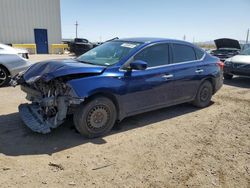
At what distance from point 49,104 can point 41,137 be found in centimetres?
62

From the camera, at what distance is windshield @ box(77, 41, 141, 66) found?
486 centimetres

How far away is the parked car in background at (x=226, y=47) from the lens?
13005mm

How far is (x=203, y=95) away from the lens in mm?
6453

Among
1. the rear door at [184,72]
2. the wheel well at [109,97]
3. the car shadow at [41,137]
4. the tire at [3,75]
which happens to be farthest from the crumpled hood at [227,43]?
the wheel well at [109,97]

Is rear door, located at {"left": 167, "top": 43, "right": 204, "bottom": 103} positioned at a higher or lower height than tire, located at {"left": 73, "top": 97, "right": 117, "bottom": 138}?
higher

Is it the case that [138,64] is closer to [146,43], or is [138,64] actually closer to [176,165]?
[146,43]

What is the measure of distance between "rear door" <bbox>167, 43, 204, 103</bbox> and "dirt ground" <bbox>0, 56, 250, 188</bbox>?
549 mm

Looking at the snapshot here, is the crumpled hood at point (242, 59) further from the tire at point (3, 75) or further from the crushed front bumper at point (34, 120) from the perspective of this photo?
the tire at point (3, 75)

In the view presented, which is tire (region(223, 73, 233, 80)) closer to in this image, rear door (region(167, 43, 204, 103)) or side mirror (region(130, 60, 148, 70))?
rear door (region(167, 43, 204, 103))

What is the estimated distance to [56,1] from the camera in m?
23.8

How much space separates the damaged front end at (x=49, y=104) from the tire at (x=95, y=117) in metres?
0.20

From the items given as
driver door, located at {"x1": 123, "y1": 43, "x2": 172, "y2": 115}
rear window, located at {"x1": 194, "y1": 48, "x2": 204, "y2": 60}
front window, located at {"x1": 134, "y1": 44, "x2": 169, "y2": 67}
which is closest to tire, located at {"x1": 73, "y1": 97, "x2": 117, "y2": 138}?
driver door, located at {"x1": 123, "y1": 43, "x2": 172, "y2": 115}

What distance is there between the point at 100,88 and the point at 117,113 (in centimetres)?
67

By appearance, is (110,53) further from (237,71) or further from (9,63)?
(237,71)
